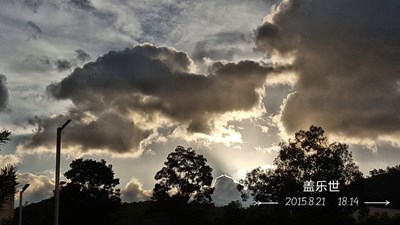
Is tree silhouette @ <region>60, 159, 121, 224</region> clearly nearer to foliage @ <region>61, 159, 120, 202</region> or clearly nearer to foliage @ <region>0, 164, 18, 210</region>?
foliage @ <region>61, 159, 120, 202</region>

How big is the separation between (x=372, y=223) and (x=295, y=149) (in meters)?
25.0

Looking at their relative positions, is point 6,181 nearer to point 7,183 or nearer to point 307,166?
point 7,183

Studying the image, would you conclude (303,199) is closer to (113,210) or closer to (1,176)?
(113,210)

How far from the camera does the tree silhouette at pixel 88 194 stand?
81938 mm

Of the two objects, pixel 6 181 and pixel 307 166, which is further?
pixel 307 166

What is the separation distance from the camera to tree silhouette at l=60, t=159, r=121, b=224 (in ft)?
269

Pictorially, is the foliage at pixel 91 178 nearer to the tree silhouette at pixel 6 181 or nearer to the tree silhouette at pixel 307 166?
the tree silhouette at pixel 307 166

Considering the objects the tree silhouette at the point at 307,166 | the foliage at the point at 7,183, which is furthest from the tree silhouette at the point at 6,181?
the tree silhouette at the point at 307,166

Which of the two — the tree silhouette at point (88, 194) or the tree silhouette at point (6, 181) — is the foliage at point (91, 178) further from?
the tree silhouette at point (6, 181)

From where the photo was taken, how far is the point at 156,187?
93688mm

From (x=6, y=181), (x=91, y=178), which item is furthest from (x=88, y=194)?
(x=6, y=181)

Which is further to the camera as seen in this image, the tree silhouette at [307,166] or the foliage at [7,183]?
the tree silhouette at [307,166]

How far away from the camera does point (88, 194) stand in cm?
8519

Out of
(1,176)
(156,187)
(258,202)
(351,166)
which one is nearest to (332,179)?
(351,166)
